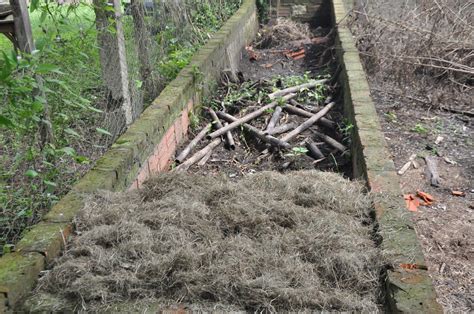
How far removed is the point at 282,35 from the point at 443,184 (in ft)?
21.4

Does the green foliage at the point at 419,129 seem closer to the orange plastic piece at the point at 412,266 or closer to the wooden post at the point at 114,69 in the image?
the wooden post at the point at 114,69

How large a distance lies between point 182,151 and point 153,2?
189 centimetres

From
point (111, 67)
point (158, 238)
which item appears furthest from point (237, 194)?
point (111, 67)

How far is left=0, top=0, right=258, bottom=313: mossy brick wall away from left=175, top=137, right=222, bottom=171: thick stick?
0.19m

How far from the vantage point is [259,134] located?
5805 mm

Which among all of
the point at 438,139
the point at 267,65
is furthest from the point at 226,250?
the point at 267,65

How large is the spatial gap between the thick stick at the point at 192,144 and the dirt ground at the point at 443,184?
79.1 inches

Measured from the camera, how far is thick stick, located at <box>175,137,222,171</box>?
5187mm

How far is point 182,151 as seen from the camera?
18.1 feet

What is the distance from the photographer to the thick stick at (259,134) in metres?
5.56

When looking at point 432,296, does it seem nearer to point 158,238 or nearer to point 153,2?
point 158,238

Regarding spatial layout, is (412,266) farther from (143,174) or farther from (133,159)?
(143,174)

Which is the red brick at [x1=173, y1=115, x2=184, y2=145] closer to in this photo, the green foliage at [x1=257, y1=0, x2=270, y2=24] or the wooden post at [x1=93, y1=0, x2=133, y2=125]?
the wooden post at [x1=93, y1=0, x2=133, y2=125]

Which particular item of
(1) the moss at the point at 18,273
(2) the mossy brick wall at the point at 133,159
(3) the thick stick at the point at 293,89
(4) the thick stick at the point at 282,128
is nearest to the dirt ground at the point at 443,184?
(3) the thick stick at the point at 293,89
